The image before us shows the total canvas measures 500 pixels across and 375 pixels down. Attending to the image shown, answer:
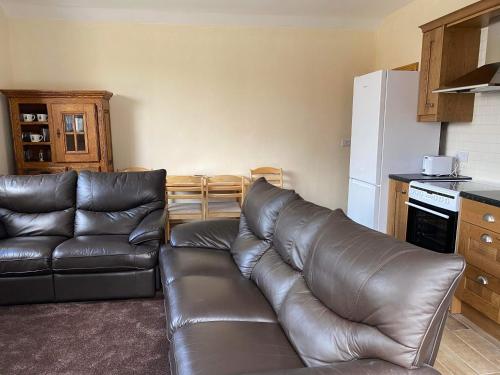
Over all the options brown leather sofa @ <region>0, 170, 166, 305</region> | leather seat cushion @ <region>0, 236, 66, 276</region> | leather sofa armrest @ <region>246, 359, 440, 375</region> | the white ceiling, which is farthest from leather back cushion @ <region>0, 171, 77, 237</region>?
leather sofa armrest @ <region>246, 359, 440, 375</region>

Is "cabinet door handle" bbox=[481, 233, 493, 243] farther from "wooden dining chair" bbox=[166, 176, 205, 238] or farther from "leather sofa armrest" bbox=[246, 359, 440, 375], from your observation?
"wooden dining chair" bbox=[166, 176, 205, 238]

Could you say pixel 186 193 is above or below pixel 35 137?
below

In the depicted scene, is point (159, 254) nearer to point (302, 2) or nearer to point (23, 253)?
point (23, 253)

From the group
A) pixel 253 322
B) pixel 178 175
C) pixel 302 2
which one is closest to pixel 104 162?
pixel 178 175

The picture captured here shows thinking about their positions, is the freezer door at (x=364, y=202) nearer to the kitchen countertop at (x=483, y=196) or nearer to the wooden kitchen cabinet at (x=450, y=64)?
the wooden kitchen cabinet at (x=450, y=64)

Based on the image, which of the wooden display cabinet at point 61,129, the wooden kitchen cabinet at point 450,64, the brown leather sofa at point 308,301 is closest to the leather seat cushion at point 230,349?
the brown leather sofa at point 308,301

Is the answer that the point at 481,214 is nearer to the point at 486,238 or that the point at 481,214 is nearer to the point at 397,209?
the point at 486,238

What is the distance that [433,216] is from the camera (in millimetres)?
2850

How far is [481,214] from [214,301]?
183 centimetres

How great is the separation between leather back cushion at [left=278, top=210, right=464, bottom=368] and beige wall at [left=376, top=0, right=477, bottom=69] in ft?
9.95

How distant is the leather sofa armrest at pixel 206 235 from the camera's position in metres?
2.80

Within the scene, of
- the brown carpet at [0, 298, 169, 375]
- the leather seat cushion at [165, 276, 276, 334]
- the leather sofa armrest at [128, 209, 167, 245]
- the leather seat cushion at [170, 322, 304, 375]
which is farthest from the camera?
the leather sofa armrest at [128, 209, 167, 245]

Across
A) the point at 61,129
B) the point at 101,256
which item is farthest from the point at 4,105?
the point at 101,256

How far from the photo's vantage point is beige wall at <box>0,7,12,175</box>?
165 inches
